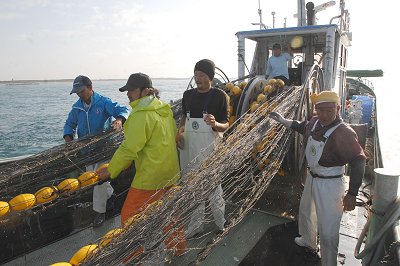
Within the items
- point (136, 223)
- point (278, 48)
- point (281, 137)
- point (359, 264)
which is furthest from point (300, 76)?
point (136, 223)

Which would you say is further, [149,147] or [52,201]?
[52,201]

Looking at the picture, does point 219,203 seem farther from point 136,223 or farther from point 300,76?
point 300,76

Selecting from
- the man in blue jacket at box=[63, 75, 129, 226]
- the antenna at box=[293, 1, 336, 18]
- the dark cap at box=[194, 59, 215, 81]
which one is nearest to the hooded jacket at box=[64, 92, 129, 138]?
the man in blue jacket at box=[63, 75, 129, 226]

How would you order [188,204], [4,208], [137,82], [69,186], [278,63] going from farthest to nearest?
[278,63] → [69,186] → [4,208] → [137,82] → [188,204]

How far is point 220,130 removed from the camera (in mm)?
3252

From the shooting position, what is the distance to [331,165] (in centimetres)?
296

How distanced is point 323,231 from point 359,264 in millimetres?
801

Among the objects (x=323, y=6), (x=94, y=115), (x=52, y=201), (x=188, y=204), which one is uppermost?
(x=323, y=6)

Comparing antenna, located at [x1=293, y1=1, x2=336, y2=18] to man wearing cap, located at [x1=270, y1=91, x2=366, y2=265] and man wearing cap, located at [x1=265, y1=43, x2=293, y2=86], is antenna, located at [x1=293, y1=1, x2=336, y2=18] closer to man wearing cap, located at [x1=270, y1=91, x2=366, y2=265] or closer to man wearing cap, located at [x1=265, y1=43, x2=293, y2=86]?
man wearing cap, located at [x1=265, y1=43, x2=293, y2=86]

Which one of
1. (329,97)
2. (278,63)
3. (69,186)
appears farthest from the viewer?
(278,63)

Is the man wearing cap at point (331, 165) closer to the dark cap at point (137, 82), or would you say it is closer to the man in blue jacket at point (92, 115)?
the dark cap at point (137, 82)

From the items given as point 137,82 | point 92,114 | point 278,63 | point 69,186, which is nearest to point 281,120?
point 137,82

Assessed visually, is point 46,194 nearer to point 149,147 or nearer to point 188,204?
point 149,147

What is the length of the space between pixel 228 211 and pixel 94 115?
8.04 ft
